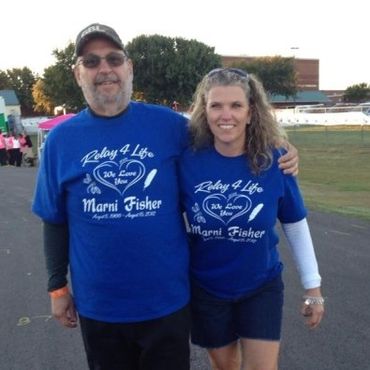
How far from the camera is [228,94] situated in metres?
2.81

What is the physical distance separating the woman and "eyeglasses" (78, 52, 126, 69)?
465 millimetres

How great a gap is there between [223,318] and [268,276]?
310 mm

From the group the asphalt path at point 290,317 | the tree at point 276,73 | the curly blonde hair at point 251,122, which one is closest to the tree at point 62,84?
the tree at point 276,73

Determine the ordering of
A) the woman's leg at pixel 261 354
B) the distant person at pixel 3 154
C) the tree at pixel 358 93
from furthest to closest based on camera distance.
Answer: the tree at pixel 358 93 → the distant person at pixel 3 154 → the woman's leg at pixel 261 354

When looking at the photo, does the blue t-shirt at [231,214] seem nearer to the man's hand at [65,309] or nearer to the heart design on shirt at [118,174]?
the heart design on shirt at [118,174]

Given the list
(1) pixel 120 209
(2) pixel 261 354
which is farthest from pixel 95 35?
(2) pixel 261 354

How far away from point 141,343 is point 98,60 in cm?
130

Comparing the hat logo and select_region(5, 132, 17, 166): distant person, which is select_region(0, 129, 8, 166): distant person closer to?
select_region(5, 132, 17, 166): distant person

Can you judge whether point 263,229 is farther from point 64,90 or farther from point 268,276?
point 64,90

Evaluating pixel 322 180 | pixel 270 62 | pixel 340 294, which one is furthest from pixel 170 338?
pixel 270 62

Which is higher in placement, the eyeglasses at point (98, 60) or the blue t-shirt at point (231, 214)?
the eyeglasses at point (98, 60)

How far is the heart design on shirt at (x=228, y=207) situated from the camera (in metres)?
2.78

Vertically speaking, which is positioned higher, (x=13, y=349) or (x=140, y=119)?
(x=140, y=119)

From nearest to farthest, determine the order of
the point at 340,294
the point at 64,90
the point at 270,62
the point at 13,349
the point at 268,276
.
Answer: the point at 268,276 → the point at 13,349 → the point at 340,294 → the point at 64,90 → the point at 270,62
